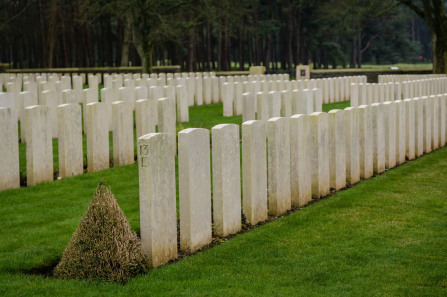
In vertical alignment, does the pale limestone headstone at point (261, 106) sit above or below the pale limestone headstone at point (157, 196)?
above

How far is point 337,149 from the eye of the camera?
7.51 m

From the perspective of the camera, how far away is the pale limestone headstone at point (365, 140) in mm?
8148

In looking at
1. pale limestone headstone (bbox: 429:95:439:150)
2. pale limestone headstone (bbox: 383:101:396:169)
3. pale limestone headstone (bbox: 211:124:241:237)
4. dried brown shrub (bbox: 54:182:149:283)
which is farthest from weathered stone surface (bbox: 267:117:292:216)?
pale limestone headstone (bbox: 429:95:439:150)

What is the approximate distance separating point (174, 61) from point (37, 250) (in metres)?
47.9

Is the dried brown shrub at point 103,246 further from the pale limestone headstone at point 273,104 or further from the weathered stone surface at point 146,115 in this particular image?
the pale limestone headstone at point 273,104

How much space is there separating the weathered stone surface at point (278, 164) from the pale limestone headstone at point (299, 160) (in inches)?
5.2

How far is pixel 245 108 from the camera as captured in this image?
12031 millimetres

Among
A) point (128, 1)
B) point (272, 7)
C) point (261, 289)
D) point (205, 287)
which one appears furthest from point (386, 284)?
point (272, 7)

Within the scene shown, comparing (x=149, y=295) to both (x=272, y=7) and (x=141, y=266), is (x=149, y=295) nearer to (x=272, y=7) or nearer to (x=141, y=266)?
(x=141, y=266)

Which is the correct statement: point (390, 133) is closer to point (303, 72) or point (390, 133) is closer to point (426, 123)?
point (426, 123)

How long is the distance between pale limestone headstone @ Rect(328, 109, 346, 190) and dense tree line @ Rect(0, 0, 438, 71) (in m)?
20.2

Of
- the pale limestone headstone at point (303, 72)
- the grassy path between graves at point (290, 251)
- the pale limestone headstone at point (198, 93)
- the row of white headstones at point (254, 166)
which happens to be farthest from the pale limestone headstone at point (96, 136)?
the pale limestone headstone at point (303, 72)

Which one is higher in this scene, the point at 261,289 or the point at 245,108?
the point at 245,108

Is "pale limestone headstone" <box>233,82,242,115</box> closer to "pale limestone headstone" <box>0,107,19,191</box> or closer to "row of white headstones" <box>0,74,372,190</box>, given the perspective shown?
"row of white headstones" <box>0,74,372,190</box>
